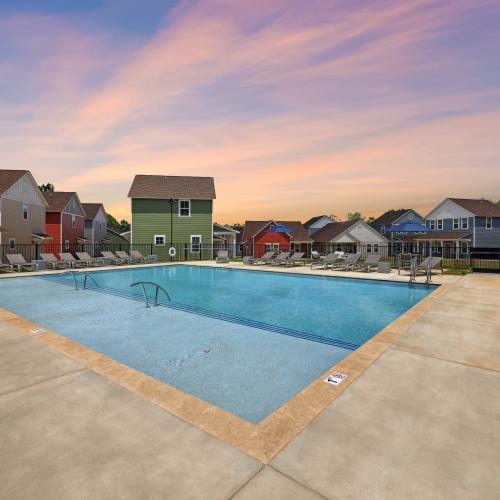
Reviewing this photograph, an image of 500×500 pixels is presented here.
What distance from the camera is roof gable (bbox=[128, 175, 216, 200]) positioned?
28688mm

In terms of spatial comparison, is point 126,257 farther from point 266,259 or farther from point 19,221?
point 19,221

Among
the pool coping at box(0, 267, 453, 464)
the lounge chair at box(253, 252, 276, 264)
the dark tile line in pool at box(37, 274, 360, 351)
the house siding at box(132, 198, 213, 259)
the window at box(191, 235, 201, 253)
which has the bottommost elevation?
the dark tile line in pool at box(37, 274, 360, 351)

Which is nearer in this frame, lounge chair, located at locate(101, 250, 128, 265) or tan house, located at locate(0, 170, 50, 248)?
lounge chair, located at locate(101, 250, 128, 265)

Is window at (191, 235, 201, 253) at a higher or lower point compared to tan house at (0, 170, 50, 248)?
lower

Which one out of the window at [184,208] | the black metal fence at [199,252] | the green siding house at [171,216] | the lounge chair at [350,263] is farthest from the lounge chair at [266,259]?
the window at [184,208]

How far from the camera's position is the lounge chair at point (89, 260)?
2125cm

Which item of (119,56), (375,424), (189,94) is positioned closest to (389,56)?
(189,94)

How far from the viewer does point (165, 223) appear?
A: 1134 inches

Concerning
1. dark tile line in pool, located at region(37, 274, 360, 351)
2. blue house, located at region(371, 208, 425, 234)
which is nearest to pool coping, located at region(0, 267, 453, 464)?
dark tile line in pool, located at region(37, 274, 360, 351)

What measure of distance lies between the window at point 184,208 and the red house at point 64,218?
13.1 meters

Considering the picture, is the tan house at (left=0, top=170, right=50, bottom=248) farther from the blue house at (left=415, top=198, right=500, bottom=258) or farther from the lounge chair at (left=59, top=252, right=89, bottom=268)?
the blue house at (left=415, top=198, right=500, bottom=258)

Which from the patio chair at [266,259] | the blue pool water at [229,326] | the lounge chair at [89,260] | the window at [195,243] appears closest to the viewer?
the blue pool water at [229,326]

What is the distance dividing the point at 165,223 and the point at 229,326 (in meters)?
22.3

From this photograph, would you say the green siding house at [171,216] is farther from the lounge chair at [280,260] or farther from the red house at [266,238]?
the red house at [266,238]
